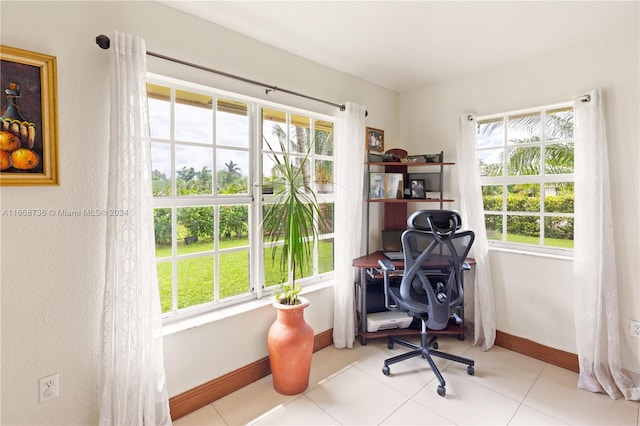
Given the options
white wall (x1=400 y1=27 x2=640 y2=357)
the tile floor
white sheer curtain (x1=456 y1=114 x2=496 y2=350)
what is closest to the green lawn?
the tile floor

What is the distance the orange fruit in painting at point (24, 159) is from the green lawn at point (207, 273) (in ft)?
2.77

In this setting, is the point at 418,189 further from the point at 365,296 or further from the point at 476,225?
the point at 365,296

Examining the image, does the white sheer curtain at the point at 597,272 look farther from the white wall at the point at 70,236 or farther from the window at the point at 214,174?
the white wall at the point at 70,236

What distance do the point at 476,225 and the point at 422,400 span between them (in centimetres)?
155

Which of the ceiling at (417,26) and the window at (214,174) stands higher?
the ceiling at (417,26)

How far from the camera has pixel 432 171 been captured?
128 inches

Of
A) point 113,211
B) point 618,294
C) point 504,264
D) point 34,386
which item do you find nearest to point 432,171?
point 504,264

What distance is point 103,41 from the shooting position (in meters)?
1.56

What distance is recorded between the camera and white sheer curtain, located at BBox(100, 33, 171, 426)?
1570mm

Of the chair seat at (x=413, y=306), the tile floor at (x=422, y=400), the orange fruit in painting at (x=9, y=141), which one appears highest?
the orange fruit in painting at (x=9, y=141)

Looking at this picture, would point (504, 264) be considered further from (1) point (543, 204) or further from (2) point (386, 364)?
(2) point (386, 364)

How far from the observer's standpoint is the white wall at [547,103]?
214 centimetres

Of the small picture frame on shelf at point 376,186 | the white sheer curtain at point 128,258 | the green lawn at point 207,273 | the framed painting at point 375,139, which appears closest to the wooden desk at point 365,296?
the green lawn at point 207,273

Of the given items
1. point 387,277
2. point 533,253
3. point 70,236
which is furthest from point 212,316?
point 533,253
